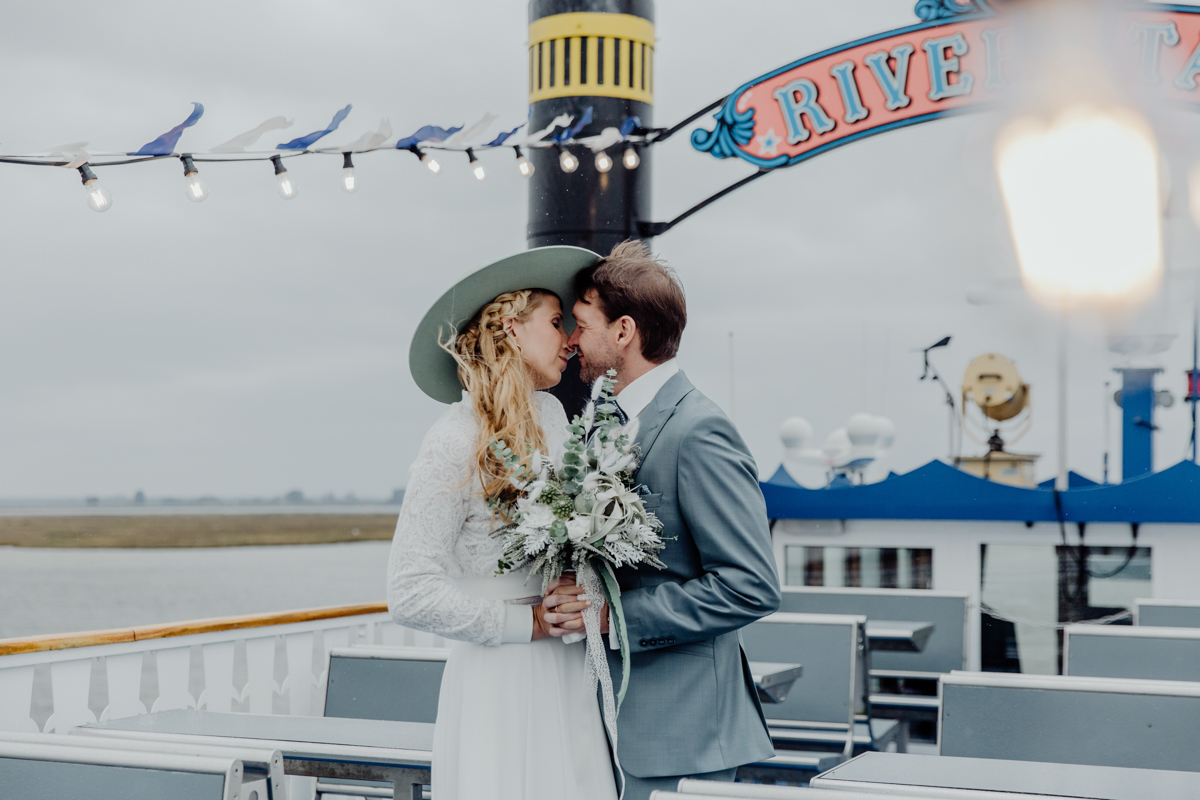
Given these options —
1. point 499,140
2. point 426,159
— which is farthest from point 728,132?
point 426,159

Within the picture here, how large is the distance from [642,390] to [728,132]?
3205mm

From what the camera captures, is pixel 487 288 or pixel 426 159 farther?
pixel 426 159

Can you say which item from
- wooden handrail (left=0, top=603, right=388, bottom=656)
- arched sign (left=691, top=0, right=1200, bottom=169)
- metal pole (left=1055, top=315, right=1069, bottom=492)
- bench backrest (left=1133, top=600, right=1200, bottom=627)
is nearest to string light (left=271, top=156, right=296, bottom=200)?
wooden handrail (left=0, top=603, right=388, bottom=656)

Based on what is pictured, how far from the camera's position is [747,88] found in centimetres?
533

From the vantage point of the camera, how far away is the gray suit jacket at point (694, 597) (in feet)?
7.32

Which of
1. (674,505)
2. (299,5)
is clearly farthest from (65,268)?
(674,505)

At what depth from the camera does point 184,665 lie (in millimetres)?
4320

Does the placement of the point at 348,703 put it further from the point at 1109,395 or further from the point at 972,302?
the point at 1109,395

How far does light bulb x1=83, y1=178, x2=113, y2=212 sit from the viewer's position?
308 cm

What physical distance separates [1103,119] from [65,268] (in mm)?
41387

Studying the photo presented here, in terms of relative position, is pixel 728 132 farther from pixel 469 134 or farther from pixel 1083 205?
pixel 1083 205

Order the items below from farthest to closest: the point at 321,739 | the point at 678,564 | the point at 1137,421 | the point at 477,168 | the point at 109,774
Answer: the point at 1137,421, the point at 477,168, the point at 321,739, the point at 678,564, the point at 109,774

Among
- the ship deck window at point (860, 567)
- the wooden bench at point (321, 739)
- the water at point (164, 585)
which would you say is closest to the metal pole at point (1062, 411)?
the ship deck window at point (860, 567)

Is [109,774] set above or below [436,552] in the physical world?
below
